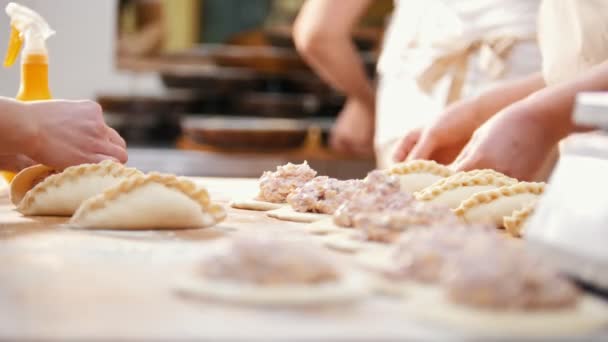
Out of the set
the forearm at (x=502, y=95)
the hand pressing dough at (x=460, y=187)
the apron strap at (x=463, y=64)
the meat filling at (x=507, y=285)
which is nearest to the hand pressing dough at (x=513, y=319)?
the meat filling at (x=507, y=285)

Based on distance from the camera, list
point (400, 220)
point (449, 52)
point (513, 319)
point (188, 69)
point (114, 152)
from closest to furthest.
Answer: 1. point (513, 319)
2. point (400, 220)
3. point (114, 152)
4. point (449, 52)
5. point (188, 69)

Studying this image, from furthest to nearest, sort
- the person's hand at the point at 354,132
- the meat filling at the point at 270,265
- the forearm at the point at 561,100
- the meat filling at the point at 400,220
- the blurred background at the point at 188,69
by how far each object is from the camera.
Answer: the blurred background at the point at 188,69 → the person's hand at the point at 354,132 → the forearm at the point at 561,100 → the meat filling at the point at 400,220 → the meat filling at the point at 270,265

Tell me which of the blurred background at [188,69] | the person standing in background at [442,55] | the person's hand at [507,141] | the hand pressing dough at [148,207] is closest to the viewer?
the hand pressing dough at [148,207]

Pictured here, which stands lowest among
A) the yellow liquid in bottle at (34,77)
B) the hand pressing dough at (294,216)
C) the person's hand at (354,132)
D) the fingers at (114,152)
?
the person's hand at (354,132)

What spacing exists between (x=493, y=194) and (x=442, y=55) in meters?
1.20

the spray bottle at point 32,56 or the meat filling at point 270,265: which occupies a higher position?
the spray bottle at point 32,56

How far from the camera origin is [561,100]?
69.3 inches

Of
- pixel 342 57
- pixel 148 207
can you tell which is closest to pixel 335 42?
pixel 342 57

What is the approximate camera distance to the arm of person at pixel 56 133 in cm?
154

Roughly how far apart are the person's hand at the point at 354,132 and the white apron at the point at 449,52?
66 cm

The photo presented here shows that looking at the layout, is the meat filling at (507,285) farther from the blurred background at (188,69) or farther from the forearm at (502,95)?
the blurred background at (188,69)

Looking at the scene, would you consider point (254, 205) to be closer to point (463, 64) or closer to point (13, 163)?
point (13, 163)

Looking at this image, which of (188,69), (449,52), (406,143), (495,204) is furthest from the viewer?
(188,69)

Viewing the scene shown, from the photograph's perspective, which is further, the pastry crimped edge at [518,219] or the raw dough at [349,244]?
the pastry crimped edge at [518,219]
